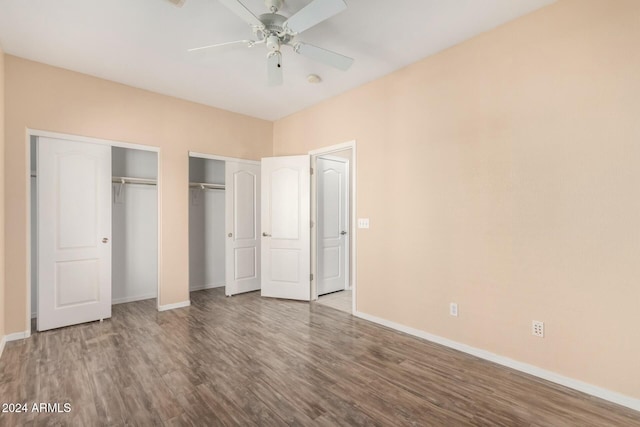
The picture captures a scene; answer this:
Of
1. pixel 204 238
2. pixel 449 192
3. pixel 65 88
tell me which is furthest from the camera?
pixel 204 238

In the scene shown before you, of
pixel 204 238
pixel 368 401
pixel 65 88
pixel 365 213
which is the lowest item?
pixel 368 401

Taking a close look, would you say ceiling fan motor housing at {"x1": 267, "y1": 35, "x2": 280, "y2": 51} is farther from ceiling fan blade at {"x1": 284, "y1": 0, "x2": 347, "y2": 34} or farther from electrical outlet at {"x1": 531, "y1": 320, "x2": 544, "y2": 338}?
electrical outlet at {"x1": 531, "y1": 320, "x2": 544, "y2": 338}

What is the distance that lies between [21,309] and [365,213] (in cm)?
379

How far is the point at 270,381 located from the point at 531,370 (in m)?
2.05

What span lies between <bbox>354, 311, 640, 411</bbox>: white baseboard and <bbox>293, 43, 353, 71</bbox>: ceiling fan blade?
2700 millimetres

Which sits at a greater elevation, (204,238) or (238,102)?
(238,102)

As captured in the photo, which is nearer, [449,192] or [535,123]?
[535,123]

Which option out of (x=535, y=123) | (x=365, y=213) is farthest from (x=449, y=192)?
(x=365, y=213)

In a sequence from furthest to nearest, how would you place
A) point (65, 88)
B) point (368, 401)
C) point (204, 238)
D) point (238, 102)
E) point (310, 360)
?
point (204, 238) < point (238, 102) < point (65, 88) < point (310, 360) < point (368, 401)

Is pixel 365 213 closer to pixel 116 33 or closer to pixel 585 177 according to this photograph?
pixel 585 177

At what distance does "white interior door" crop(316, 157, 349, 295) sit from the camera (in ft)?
15.5

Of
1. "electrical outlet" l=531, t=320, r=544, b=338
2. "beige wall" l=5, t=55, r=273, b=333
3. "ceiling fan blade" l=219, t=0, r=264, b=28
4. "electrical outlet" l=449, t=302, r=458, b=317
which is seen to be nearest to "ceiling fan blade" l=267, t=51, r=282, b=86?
"ceiling fan blade" l=219, t=0, r=264, b=28

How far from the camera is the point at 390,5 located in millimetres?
2314

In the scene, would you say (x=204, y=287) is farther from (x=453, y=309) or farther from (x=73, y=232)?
(x=453, y=309)
